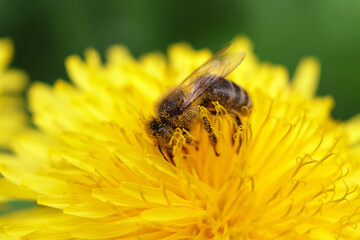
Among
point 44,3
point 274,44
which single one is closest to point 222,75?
point 274,44

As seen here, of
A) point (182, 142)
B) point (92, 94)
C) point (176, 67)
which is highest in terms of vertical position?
point (176, 67)

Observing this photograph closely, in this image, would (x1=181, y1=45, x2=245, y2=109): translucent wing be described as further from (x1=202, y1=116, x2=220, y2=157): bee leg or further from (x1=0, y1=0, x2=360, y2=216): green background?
(x1=0, y1=0, x2=360, y2=216): green background

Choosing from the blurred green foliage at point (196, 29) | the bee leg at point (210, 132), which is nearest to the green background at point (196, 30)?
the blurred green foliage at point (196, 29)

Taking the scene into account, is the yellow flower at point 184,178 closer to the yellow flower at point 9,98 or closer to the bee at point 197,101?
the bee at point 197,101

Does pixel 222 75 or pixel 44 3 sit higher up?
pixel 44 3

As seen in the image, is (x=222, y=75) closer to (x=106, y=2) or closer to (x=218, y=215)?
(x=218, y=215)

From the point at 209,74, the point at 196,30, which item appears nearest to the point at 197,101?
the point at 209,74
